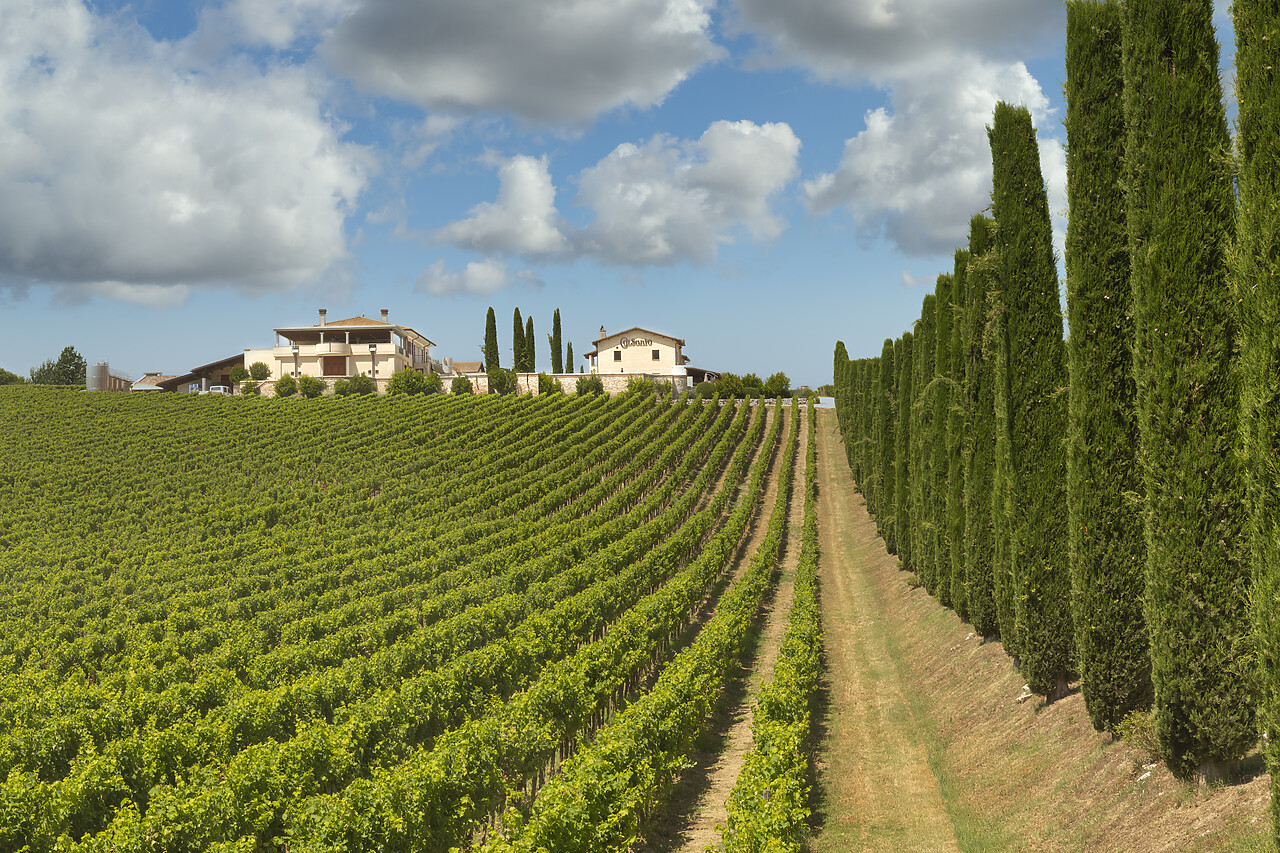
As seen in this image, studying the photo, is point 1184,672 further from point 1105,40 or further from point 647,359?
point 647,359

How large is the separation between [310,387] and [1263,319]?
7069 centimetres

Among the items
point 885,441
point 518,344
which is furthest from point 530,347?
point 885,441

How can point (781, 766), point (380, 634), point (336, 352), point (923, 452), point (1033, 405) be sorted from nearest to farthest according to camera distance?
point (781, 766)
point (1033, 405)
point (380, 634)
point (923, 452)
point (336, 352)

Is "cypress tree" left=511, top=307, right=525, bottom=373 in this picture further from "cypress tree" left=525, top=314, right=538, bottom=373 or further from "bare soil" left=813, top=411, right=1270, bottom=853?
"bare soil" left=813, top=411, right=1270, bottom=853

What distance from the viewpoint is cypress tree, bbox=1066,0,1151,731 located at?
9.73m

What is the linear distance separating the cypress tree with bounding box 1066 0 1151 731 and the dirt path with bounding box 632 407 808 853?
5.41m

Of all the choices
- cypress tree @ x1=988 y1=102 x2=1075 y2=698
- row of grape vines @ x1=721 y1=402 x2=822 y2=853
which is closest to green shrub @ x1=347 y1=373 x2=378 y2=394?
row of grape vines @ x1=721 y1=402 x2=822 y2=853

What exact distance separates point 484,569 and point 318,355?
197 feet

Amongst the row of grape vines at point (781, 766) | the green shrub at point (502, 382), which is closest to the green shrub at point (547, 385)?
the green shrub at point (502, 382)

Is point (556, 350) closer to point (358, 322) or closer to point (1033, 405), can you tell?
point (358, 322)

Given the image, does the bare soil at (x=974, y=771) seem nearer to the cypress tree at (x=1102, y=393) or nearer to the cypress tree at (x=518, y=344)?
the cypress tree at (x=1102, y=393)

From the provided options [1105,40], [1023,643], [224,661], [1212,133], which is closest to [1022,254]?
[1105,40]

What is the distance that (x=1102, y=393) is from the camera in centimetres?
998

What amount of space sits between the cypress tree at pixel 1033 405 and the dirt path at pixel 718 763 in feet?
15.0
